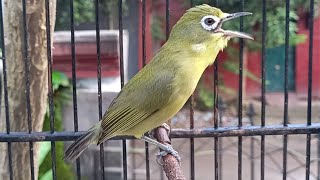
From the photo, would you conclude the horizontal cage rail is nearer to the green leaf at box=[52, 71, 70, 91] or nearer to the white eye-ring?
the white eye-ring

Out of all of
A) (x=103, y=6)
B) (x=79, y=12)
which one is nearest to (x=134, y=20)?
(x=103, y=6)

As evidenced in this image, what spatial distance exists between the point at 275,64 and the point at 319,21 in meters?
0.58

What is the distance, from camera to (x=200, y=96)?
5.42 metres

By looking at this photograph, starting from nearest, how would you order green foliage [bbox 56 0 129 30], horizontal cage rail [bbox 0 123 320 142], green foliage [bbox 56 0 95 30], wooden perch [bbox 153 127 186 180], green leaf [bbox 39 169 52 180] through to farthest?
wooden perch [bbox 153 127 186 180] → horizontal cage rail [bbox 0 123 320 142] → green leaf [bbox 39 169 52 180] → green foliage [bbox 56 0 129 30] → green foliage [bbox 56 0 95 30]

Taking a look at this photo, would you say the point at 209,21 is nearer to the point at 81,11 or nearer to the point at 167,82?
the point at 167,82

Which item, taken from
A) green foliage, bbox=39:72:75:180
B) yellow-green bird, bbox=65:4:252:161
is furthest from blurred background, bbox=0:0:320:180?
yellow-green bird, bbox=65:4:252:161

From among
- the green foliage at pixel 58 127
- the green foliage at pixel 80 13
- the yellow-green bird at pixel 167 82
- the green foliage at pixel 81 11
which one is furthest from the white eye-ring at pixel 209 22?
the green foliage at pixel 80 13

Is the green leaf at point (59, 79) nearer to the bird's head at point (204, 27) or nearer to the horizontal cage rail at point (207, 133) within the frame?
the horizontal cage rail at point (207, 133)

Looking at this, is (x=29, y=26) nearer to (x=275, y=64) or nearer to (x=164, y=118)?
(x=164, y=118)

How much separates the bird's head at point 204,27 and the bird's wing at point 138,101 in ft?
0.39

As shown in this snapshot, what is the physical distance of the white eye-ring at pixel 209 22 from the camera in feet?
5.39

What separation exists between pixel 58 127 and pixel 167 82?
1.34 metres

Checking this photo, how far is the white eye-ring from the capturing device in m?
1.64

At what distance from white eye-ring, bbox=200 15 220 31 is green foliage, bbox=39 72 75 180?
1354 mm
